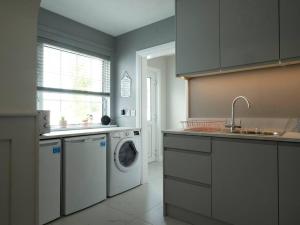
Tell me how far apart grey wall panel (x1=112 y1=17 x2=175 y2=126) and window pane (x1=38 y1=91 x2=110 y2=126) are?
0.26 meters

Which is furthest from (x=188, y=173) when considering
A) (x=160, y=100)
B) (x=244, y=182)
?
(x=160, y=100)

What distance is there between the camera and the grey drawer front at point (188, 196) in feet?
6.20

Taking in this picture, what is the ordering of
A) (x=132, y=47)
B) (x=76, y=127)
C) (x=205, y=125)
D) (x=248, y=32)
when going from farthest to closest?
1. (x=132, y=47)
2. (x=76, y=127)
3. (x=205, y=125)
4. (x=248, y=32)

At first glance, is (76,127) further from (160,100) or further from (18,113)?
(160,100)

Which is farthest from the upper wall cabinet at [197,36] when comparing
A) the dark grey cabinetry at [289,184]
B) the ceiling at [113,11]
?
the dark grey cabinetry at [289,184]

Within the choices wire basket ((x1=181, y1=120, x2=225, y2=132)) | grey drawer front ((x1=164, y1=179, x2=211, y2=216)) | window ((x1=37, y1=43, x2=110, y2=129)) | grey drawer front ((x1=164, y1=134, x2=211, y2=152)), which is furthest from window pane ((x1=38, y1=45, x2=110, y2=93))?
grey drawer front ((x1=164, y1=179, x2=211, y2=216))

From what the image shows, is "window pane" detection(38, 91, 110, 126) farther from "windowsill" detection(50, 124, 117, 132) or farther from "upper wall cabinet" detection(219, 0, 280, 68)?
"upper wall cabinet" detection(219, 0, 280, 68)

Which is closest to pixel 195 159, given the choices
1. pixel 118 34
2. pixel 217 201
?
pixel 217 201

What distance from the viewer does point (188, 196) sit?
6.59ft

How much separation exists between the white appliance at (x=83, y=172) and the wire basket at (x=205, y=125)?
1133mm

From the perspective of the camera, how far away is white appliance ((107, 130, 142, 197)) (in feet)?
8.87

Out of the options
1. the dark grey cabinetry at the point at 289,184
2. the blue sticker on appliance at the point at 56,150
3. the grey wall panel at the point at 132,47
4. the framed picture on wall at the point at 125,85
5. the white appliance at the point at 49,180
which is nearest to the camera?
the dark grey cabinetry at the point at 289,184

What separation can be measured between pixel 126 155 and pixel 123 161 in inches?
4.2

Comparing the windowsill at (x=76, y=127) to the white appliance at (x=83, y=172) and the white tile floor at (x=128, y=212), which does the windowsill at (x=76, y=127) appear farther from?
the white tile floor at (x=128, y=212)
